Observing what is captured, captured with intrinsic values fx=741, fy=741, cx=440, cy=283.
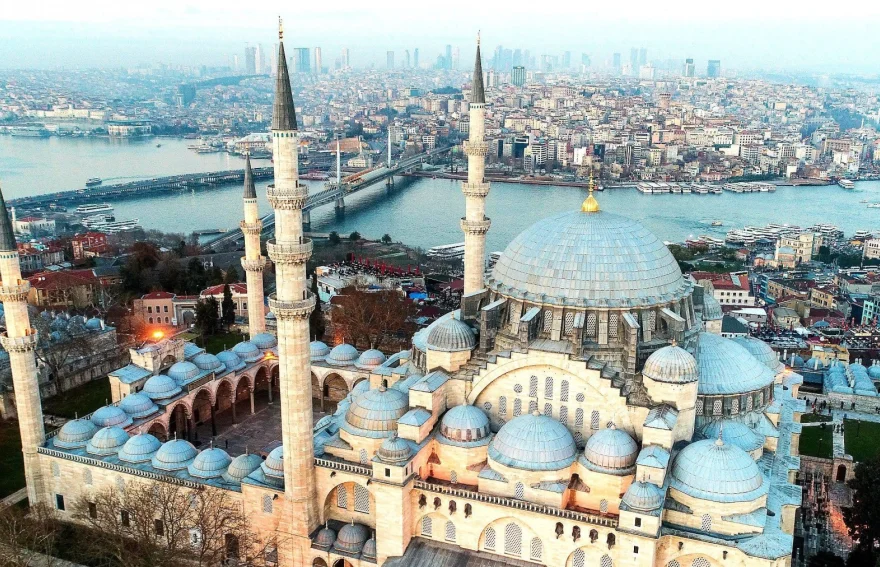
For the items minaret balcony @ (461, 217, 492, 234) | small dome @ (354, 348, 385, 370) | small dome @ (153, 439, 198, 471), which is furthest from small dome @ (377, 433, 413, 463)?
small dome @ (354, 348, 385, 370)

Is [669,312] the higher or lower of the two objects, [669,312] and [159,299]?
the higher

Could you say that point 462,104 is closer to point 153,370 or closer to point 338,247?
point 338,247

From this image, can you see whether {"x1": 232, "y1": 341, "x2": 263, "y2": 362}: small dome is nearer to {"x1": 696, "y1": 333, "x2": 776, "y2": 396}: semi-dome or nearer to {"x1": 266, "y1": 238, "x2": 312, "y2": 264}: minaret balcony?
{"x1": 266, "y1": 238, "x2": 312, "y2": 264}: minaret balcony

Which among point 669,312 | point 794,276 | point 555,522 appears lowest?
point 794,276

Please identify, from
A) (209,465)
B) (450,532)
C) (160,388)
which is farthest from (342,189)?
(450,532)

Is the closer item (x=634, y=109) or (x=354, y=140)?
(x=354, y=140)

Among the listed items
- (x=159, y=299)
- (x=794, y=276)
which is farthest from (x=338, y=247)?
(x=794, y=276)

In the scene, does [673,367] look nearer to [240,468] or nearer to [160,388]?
[240,468]
